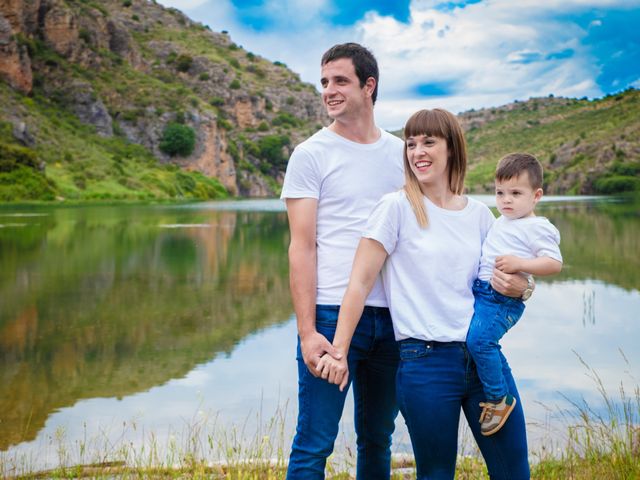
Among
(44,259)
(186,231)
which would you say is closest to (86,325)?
(44,259)

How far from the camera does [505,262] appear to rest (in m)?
2.84

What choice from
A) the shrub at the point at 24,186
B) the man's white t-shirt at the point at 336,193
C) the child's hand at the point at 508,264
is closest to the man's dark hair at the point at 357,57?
the man's white t-shirt at the point at 336,193

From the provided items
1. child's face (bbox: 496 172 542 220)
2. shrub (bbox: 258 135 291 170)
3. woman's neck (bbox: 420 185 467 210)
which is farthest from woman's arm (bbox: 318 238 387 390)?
shrub (bbox: 258 135 291 170)

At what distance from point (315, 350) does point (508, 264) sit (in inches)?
36.1

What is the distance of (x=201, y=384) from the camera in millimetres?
7453

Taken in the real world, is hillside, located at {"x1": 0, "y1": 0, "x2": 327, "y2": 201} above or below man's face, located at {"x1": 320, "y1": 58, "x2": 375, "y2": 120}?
above

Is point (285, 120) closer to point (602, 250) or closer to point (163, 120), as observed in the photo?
point (163, 120)

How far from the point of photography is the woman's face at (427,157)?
2953mm

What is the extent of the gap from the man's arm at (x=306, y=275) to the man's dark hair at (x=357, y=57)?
669mm

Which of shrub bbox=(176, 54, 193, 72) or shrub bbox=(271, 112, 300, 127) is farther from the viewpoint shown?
shrub bbox=(271, 112, 300, 127)

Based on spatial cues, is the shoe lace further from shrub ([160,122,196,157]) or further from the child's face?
shrub ([160,122,196,157])

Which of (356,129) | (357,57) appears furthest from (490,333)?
(357,57)

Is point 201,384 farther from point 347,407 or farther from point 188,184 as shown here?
point 188,184

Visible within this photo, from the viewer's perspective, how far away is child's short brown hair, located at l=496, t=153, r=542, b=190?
118 inches
